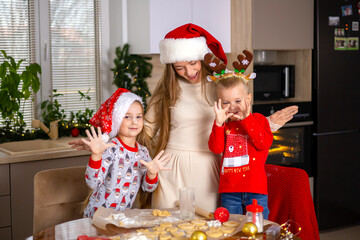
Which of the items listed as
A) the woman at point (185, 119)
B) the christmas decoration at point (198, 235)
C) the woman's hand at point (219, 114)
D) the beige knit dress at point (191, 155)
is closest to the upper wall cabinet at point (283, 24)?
the woman at point (185, 119)

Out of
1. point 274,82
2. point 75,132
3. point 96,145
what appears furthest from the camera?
point 274,82

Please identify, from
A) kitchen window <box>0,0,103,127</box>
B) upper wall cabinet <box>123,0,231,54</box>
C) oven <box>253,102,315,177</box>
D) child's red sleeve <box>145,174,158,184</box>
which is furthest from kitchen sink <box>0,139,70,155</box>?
oven <box>253,102,315,177</box>

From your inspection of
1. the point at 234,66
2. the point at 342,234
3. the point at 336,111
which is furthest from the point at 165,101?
the point at 342,234

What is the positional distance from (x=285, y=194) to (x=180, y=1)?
182 cm

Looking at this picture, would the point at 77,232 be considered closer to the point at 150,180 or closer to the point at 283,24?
the point at 150,180

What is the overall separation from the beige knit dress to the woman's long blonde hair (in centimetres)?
3

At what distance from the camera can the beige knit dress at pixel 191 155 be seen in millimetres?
2395

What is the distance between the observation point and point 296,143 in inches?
159

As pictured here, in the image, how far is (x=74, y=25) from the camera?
3963 millimetres

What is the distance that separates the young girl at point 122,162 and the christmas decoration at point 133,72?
155 cm

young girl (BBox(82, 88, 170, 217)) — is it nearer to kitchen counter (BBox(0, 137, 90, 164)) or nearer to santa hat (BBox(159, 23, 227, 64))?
santa hat (BBox(159, 23, 227, 64))

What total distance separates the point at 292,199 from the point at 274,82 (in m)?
1.81

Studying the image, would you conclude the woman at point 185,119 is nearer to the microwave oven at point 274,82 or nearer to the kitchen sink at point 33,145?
the kitchen sink at point 33,145

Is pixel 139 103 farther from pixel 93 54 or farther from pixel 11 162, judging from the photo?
pixel 93 54
